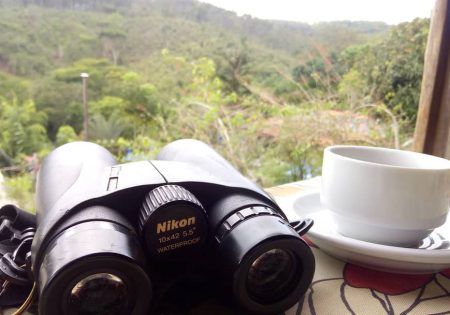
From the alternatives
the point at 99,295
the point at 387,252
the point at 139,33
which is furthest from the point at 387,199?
the point at 139,33

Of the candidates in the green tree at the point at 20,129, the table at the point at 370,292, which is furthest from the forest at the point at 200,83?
the table at the point at 370,292

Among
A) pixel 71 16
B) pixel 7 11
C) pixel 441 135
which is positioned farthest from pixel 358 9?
pixel 7 11

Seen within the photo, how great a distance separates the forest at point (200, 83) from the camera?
732mm

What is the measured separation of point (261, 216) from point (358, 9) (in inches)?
32.8

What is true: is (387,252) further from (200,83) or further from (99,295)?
(200,83)

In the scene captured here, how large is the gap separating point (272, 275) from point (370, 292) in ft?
0.38

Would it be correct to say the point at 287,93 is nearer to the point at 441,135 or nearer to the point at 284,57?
the point at 284,57

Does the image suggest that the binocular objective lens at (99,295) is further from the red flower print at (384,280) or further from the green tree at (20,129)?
the green tree at (20,129)

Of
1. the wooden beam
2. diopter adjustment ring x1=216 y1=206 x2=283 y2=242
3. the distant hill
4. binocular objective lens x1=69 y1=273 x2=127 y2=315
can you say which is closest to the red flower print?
diopter adjustment ring x1=216 y1=206 x2=283 y2=242

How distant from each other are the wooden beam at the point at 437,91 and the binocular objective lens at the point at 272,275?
607mm

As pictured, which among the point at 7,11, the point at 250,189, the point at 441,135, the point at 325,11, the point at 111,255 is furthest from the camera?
the point at 325,11

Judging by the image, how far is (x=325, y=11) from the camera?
1.01 metres

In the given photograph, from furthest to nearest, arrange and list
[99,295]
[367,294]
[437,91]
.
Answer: [437,91] < [367,294] < [99,295]

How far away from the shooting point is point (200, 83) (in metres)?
0.99
